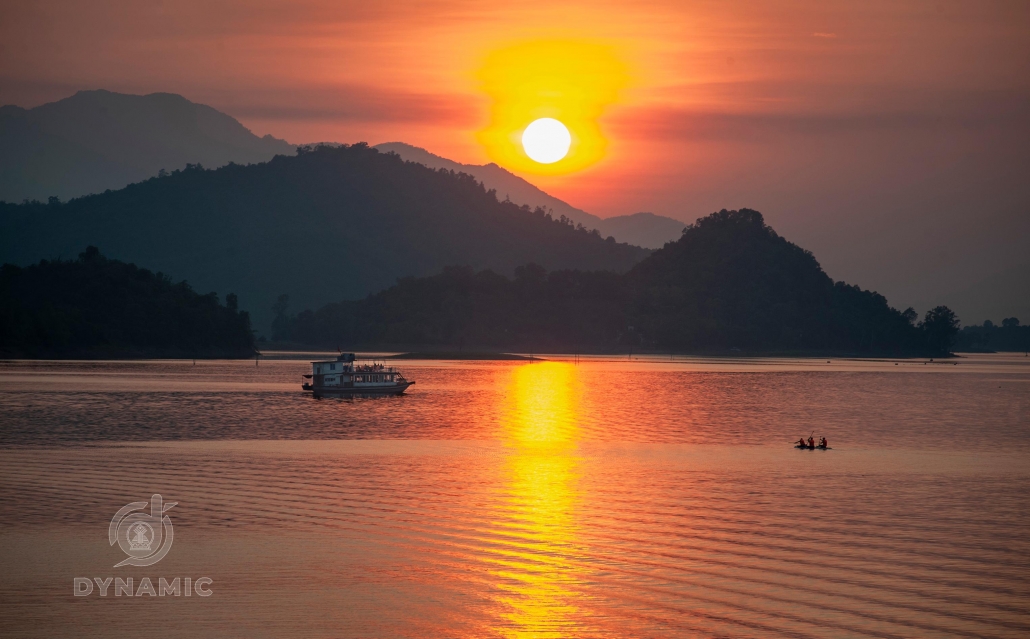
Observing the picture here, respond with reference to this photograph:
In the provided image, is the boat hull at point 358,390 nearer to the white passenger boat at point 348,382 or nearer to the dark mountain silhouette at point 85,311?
the white passenger boat at point 348,382

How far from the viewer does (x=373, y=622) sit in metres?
18.2

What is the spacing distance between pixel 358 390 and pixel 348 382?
4.65 ft

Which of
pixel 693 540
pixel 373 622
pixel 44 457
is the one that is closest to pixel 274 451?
pixel 44 457

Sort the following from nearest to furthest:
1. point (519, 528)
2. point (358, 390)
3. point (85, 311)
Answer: point (519, 528) → point (358, 390) → point (85, 311)

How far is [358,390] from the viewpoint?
95000 mm

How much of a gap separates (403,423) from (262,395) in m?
29.5

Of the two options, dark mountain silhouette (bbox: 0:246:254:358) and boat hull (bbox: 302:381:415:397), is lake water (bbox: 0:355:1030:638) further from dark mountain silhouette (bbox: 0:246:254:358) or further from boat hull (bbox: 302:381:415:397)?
dark mountain silhouette (bbox: 0:246:254:358)

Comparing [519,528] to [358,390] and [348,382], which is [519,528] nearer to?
[358,390]

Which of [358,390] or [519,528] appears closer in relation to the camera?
[519,528]

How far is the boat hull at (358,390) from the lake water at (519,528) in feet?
100

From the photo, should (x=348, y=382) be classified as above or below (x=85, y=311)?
below

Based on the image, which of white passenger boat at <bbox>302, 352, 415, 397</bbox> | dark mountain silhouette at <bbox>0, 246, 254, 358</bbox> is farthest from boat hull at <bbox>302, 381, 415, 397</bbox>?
dark mountain silhouette at <bbox>0, 246, 254, 358</bbox>

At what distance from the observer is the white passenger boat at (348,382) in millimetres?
94188

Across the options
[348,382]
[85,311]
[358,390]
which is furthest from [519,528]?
[85,311]
